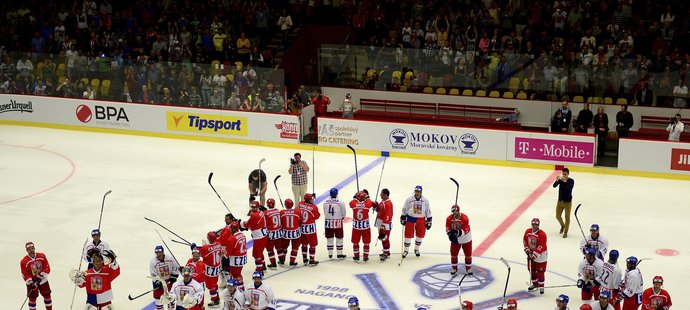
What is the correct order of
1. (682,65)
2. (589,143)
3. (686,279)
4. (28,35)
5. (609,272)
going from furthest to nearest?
1. (28,35)
2. (682,65)
3. (589,143)
4. (686,279)
5. (609,272)

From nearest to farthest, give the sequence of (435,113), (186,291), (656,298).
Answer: (656,298) → (186,291) → (435,113)

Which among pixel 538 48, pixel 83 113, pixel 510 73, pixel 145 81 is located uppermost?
pixel 538 48

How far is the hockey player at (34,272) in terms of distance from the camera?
15250 mm

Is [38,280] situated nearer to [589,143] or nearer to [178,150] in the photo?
[178,150]

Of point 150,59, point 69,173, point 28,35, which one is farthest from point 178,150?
point 28,35

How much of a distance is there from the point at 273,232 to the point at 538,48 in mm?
Result: 13153

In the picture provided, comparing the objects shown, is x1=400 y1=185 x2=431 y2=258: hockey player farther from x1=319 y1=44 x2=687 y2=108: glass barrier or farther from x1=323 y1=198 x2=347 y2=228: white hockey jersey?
x1=319 y1=44 x2=687 y2=108: glass barrier

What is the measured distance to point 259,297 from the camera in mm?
14109

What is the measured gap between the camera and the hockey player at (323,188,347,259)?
17688 mm

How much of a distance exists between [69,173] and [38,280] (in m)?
9.84

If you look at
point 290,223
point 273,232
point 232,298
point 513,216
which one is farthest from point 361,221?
point 513,216

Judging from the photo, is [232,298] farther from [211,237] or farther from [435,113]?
[435,113]

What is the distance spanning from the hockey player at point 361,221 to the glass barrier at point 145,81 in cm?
992

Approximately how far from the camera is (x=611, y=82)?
26.3 metres
